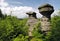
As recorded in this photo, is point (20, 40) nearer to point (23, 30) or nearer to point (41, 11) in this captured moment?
point (23, 30)

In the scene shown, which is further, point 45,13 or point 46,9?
point 45,13

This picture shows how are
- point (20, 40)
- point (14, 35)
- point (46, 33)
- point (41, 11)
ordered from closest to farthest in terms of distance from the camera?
point (20, 40) < point (14, 35) < point (46, 33) < point (41, 11)

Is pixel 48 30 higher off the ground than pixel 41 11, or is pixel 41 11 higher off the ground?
pixel 41 11

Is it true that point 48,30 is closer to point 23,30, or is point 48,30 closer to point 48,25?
point 48,25

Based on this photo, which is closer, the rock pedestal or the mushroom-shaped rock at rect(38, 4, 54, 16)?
the rock pedestal

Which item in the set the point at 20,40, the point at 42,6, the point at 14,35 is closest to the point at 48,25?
the point at 42,6

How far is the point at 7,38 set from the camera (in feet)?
85.8

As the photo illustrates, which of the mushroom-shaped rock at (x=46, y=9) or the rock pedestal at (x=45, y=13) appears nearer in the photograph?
the rock pedestal at (x=45, y=13)

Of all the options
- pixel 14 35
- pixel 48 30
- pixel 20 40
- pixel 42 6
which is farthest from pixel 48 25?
pixel 20 40

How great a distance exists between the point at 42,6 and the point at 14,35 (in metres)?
5.81

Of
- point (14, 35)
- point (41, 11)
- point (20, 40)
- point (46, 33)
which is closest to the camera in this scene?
point (20, 40)

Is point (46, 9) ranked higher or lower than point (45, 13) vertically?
higher

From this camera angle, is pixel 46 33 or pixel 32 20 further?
pixel 32 20

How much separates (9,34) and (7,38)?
1.60 ft
